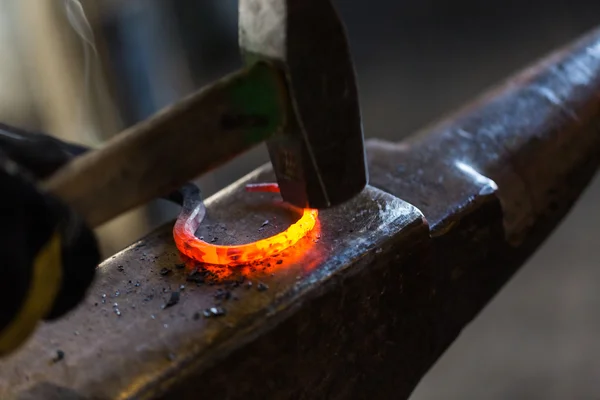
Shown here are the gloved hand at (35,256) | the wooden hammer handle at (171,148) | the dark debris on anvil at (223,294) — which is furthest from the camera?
the dark debris on anvil at (223,294)

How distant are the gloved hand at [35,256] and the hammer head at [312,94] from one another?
24cm

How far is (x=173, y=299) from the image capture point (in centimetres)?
73

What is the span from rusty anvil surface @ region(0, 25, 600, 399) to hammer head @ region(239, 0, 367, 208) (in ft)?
0.34

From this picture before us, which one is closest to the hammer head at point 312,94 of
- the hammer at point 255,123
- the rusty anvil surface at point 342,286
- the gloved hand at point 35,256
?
the hammer at point 255,123

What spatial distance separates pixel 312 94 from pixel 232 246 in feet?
0.77

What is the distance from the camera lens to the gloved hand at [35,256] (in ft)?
1.65

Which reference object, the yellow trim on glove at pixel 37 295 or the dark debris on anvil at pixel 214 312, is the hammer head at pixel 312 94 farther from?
the yellow trim on glove at pixel 37 295

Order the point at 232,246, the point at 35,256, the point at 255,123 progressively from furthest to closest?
the point at 232,246 < the point at 255,123 < the point at 35,256

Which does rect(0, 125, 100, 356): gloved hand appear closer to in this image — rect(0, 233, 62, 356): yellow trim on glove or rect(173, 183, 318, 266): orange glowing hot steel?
rect(0, 233, 62, 356): yellow trim on glove

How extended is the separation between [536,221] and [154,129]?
2.28 ft

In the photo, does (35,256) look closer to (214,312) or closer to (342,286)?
(214,312)

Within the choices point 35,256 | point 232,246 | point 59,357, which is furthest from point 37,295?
point 232,246

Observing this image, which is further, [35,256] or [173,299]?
[173,299]

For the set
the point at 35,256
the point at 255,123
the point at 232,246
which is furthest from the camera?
the point at 232,246
